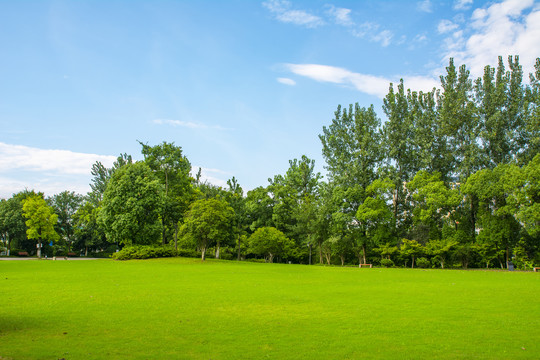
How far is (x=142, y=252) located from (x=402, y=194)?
3287 centimetres

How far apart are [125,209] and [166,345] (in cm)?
4223

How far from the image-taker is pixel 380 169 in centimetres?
5016

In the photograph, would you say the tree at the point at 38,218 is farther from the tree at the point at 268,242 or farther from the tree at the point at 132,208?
the tree at the point at 268,242

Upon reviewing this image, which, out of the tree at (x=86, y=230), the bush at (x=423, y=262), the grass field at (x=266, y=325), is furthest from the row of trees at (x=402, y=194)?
the grass field at (x=266, y=325)

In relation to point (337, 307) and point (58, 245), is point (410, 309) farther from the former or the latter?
point (58, 245)

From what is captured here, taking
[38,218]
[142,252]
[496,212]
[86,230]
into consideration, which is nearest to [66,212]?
[86,230]

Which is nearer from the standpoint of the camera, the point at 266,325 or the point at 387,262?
the point at 266,325

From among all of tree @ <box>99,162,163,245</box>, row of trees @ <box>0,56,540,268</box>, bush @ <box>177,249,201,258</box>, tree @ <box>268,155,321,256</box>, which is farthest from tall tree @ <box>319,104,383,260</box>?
tree @ <box>99,162,163,245</box>

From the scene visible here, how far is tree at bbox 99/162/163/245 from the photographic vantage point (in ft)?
153

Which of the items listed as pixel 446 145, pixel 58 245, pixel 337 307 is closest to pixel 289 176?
pixel 446 145

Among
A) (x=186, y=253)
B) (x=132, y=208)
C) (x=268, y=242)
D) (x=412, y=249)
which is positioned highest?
(x=132, y=208)

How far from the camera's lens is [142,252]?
45.1 m

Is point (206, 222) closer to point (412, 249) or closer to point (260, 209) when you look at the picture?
point (260, 209)

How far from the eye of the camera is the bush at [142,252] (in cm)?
4516
